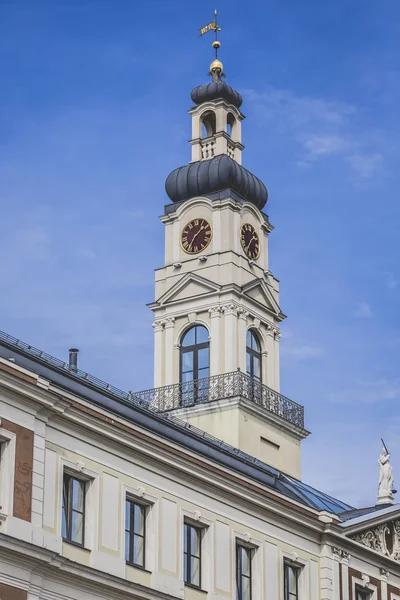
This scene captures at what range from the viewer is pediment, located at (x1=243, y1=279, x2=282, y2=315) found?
262 ft

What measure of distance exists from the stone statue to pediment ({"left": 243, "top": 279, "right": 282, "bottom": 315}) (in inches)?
513

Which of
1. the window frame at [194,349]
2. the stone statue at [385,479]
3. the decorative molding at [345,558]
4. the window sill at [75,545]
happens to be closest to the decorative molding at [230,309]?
the window frame at [194,349]

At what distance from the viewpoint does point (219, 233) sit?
80688 millimetres

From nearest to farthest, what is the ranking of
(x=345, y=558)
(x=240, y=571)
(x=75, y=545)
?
(x=75, y=545)
(x=240, y=571)
(x=345, y=558)

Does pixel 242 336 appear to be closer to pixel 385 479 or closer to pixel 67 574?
pixel 385 479

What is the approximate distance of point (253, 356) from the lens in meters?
79.8

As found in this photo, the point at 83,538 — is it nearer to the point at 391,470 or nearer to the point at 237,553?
the point at 237,553

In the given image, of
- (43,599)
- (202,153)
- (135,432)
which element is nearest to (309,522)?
(135,432)

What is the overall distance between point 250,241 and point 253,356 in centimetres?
673

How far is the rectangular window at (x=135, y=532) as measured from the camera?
165 feet

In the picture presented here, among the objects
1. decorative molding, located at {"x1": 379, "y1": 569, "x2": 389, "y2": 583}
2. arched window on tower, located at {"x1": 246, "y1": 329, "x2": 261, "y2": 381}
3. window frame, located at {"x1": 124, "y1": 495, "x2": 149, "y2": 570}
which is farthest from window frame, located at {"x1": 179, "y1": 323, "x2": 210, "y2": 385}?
window frame, located at {"x1": 124, "y1": 495, "x2": 149, "y2": 570}

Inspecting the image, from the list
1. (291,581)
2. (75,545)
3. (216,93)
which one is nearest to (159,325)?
(216,93)

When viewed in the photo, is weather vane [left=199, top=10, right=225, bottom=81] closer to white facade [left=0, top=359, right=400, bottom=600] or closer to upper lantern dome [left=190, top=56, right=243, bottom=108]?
upper lantern dome [left=190, top=56, right=243, bottom=108]

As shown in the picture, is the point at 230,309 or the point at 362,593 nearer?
the point at 362,593
